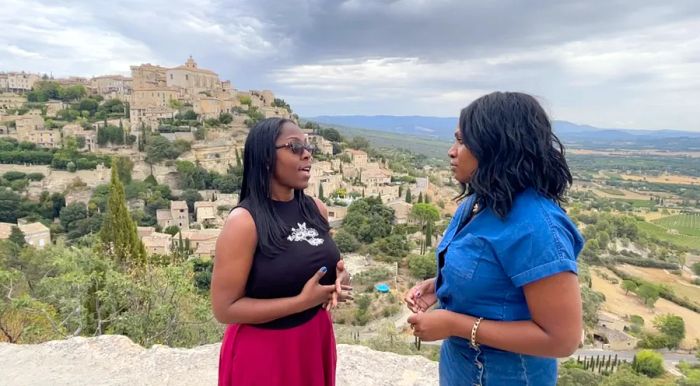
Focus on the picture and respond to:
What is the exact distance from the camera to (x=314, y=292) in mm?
1340

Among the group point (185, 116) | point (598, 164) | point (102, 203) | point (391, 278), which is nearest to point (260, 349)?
point (391, 278)

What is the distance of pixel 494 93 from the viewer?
3.57ft

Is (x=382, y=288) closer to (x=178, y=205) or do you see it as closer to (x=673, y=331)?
(x=673, y=331)

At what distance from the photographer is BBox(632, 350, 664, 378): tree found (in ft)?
46.7

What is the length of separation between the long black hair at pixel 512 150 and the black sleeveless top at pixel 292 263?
62 centimetres

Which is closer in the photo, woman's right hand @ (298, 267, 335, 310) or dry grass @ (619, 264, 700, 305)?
woman's right hand @ (298, 267, 335, 310)

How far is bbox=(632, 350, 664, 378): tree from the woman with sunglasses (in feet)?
55.9

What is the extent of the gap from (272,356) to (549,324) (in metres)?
0.88

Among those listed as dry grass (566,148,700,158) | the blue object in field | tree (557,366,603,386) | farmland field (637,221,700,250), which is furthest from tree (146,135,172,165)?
dry grass (566,148,700,158)

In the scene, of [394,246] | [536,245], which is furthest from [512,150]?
[394,246]

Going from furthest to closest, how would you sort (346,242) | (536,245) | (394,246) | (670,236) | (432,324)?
(670,236), (394,246), (346,242), (432,324), (536,245)

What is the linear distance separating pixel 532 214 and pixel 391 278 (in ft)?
60.1

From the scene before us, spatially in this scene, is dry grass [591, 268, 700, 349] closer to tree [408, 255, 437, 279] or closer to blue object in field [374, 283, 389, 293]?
tree [408, 255, 437, 279]

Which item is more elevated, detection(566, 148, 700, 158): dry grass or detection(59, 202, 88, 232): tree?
detection(566, 148, 700, 158): dry grass
